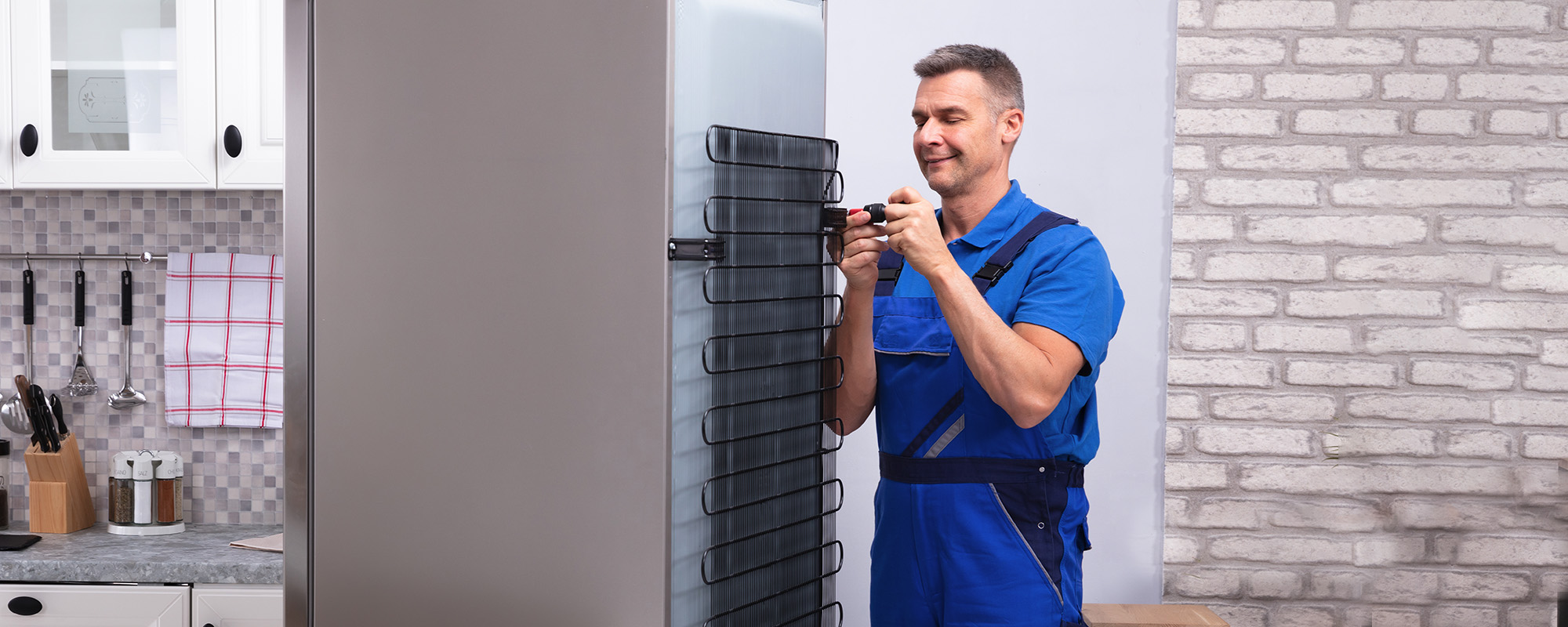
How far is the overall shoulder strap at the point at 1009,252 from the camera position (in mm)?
1255

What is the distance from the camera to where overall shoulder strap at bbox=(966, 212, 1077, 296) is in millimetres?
1255

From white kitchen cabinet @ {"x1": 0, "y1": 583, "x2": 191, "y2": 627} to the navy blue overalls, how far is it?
56.3 inches

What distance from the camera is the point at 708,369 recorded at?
0.88m

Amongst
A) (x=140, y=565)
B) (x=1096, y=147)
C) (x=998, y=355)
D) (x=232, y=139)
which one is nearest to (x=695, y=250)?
(x=998, y=355)

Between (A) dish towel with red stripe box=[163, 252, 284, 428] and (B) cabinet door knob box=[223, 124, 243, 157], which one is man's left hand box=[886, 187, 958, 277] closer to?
(B) cabinet door knob box=[223, 124, 243, 157]

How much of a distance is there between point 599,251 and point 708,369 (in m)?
0.15

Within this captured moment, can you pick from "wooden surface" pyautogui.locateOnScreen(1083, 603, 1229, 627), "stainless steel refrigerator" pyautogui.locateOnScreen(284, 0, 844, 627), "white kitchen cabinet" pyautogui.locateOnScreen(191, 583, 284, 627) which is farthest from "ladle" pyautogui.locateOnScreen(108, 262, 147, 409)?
"wooden surface" pyautogui.locateOnScreen(1083, 603, 1229, 627)

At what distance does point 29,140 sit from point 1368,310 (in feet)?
8.86

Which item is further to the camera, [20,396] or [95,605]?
[20,396]

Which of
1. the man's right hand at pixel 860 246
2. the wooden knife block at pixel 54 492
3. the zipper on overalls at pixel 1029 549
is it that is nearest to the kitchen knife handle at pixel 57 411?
the wooden knife block at pixel 54 492

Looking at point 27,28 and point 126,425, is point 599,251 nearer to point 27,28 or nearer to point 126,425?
point 27,28

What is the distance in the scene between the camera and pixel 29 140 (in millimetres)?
1900

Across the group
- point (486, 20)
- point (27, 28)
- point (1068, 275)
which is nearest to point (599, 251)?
point (486, 20)

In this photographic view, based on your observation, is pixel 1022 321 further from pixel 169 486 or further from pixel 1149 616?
pixel 169 486
